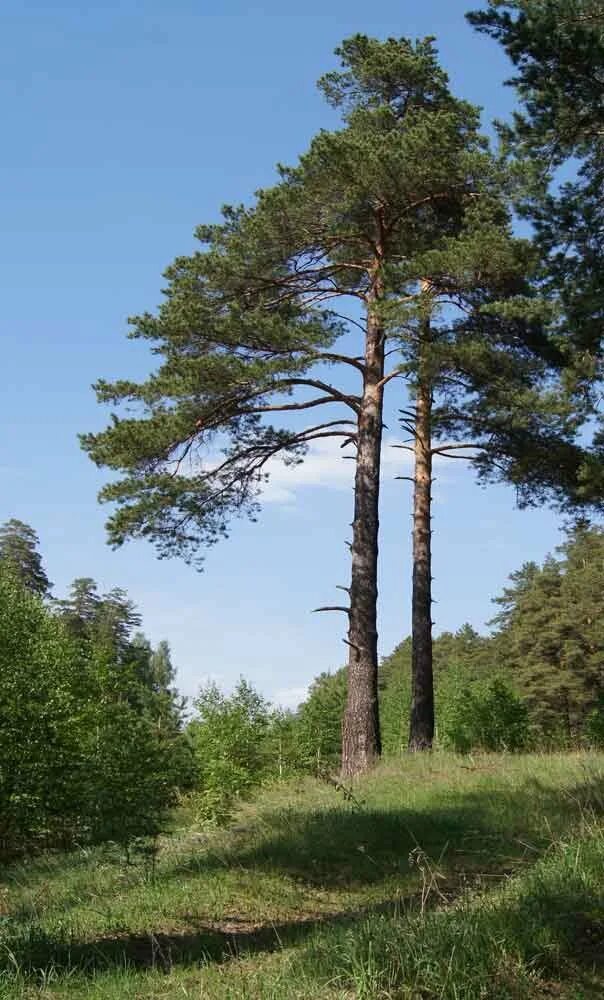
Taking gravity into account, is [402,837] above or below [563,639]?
below

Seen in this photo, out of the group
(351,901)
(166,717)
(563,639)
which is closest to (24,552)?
(166,717)

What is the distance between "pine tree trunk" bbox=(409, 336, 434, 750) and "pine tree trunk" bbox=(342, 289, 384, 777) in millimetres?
1200

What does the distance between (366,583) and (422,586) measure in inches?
91.6

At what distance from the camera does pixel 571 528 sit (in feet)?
52.0

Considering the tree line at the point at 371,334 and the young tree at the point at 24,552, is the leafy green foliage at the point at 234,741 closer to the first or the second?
the tree line at the point at 371,334

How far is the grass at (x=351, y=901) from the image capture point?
4.15 metres

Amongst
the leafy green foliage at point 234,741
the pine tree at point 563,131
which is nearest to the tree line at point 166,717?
the leafy green foliage at point 234,741

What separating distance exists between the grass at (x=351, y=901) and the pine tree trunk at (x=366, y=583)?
1244 mm

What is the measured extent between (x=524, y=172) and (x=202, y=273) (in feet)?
20.0

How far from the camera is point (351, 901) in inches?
277

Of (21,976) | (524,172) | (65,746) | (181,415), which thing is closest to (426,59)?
(524,172)

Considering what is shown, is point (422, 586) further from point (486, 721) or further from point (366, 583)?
point (486, 721)

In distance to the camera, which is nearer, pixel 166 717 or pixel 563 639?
pixel 166 717

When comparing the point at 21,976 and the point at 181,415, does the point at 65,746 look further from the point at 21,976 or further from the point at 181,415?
the point at 21,976
